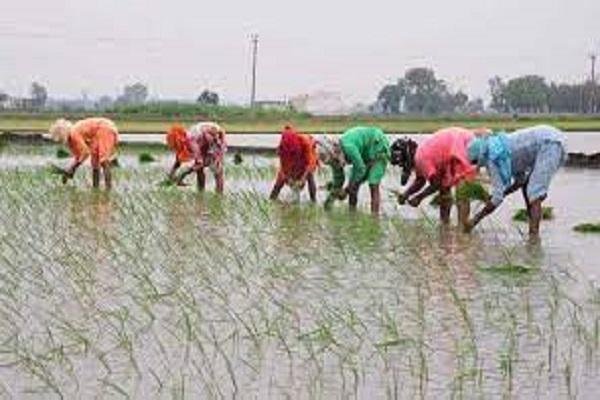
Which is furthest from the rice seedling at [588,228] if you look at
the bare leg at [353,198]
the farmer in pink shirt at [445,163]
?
the bare leg at [353,198]

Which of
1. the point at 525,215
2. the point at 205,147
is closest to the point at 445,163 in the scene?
the point at 525,215

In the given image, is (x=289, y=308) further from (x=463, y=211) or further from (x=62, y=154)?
(x=62, y=154)

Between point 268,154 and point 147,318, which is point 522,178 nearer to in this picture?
point 147,318

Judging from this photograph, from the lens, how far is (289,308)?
284 inches

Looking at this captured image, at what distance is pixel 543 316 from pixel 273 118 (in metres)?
61.3

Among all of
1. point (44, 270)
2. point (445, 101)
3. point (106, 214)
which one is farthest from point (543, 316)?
point (445, 101)

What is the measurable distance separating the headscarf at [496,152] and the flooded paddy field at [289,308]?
2.11 ft

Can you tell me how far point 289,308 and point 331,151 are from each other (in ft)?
22.0

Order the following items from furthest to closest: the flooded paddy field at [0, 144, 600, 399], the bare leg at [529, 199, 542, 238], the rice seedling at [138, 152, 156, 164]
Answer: the rice seedling at [138, 152, 156, 164]
the bare leg at [529, 199, 542, 238]
the flooded paddy field at [0, 144, 600, 399]

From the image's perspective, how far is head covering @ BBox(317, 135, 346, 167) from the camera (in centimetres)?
1380

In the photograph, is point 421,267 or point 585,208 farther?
point 585,208

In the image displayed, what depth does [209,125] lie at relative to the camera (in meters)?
17.0

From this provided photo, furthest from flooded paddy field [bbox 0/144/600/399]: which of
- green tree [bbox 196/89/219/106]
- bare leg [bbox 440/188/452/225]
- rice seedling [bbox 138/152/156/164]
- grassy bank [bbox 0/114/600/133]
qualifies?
green tree [bbox 196/89/219/106]

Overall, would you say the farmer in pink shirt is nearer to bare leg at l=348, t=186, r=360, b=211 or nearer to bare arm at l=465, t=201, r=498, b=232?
bare arm at l=465, t=201, r=498, b=232
